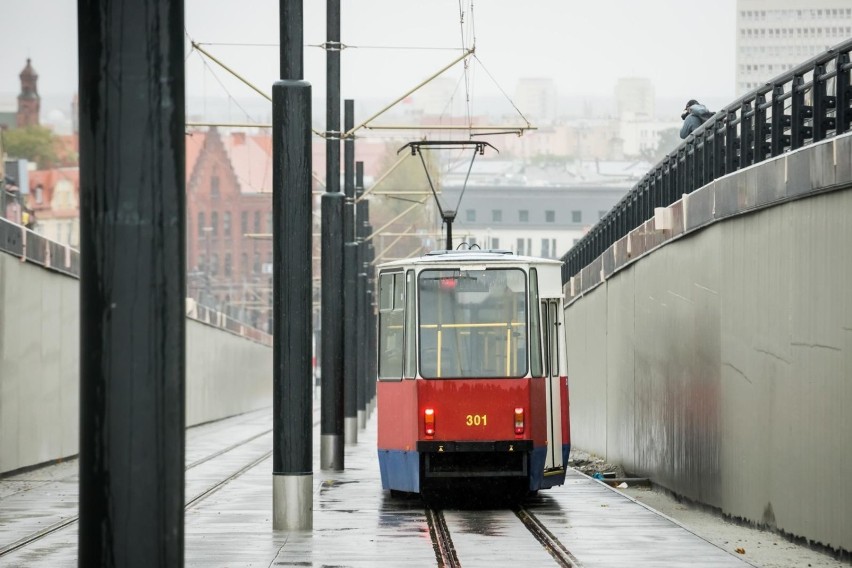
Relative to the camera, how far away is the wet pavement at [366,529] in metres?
13.9

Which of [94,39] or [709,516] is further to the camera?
[709,516]

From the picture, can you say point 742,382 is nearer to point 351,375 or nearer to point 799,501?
point 799,501

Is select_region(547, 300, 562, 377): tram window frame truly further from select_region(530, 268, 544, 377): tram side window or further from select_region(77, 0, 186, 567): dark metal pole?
select_region(77, 0, 186, 567): dark metal pole

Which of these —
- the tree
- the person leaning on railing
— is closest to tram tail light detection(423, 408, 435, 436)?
the person leaning on railing

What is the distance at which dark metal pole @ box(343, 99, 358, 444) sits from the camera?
37344 millimetres

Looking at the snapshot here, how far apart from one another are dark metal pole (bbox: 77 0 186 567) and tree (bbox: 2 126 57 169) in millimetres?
114488

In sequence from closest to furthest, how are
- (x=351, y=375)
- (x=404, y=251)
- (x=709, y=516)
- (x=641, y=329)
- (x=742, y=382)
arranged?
(x=742, y=382) → (x=709, y=516) → (x=641, y=329) → (x=351, y=375) → (x=404, y=251)

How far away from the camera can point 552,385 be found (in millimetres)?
20156

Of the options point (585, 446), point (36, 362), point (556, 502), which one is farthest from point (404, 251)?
point (556, 502)

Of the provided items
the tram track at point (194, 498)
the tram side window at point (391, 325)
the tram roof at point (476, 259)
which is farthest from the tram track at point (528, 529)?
the tram roof at point (476, 259)

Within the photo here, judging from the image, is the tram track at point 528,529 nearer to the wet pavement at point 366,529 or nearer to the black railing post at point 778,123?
the wet pavement at point 366,529

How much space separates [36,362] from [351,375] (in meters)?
10.00

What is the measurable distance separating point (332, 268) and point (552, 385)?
617 centimetres

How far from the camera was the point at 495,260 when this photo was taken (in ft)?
65.5
